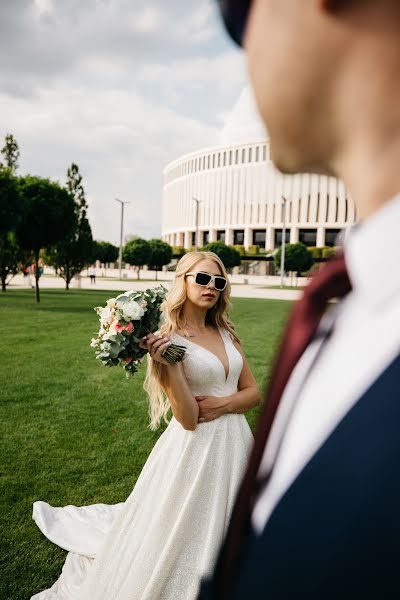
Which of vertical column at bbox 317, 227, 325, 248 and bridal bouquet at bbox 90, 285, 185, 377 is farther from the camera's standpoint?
vertical column at bbox 317, 227, 325, 248

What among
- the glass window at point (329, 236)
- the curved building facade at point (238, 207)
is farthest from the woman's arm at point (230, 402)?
the glass window at point (329, 236)

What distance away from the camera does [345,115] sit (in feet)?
1.86

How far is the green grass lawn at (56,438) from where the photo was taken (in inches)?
146

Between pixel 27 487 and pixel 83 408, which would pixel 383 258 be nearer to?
pixel 27 487

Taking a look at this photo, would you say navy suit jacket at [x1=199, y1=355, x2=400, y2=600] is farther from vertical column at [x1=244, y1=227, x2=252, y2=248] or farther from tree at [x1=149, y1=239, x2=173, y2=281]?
vertical column at [x1=244, y1=227, x2=252, y2=248]

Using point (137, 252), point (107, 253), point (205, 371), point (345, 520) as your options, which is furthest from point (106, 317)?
point (107, 253)

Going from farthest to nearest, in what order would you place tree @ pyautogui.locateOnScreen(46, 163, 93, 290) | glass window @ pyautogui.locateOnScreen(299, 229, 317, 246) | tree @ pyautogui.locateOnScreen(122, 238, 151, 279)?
glass window @ pyautogui.locateOnScreen(299, 229, 317, 246), tree @ pyautogui.locateOnScreen(122, 238, 151, 279), tree @ pyautogui.locateOnScreen(46, 163, 93, 290)

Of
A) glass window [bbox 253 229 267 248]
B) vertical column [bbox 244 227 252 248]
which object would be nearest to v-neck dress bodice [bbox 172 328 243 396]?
vertical column [bbox 244 227 252 248]

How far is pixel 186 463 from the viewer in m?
2.74

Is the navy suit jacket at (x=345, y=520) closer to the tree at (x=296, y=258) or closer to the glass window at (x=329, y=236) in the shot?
the tree at (x=296, y=258)

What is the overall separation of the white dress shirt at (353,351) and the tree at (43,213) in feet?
65.4

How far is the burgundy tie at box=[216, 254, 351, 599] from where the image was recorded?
63cm

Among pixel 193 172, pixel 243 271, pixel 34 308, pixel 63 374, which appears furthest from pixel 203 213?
pixel 63 374

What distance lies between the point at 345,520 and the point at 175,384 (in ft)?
7.28
